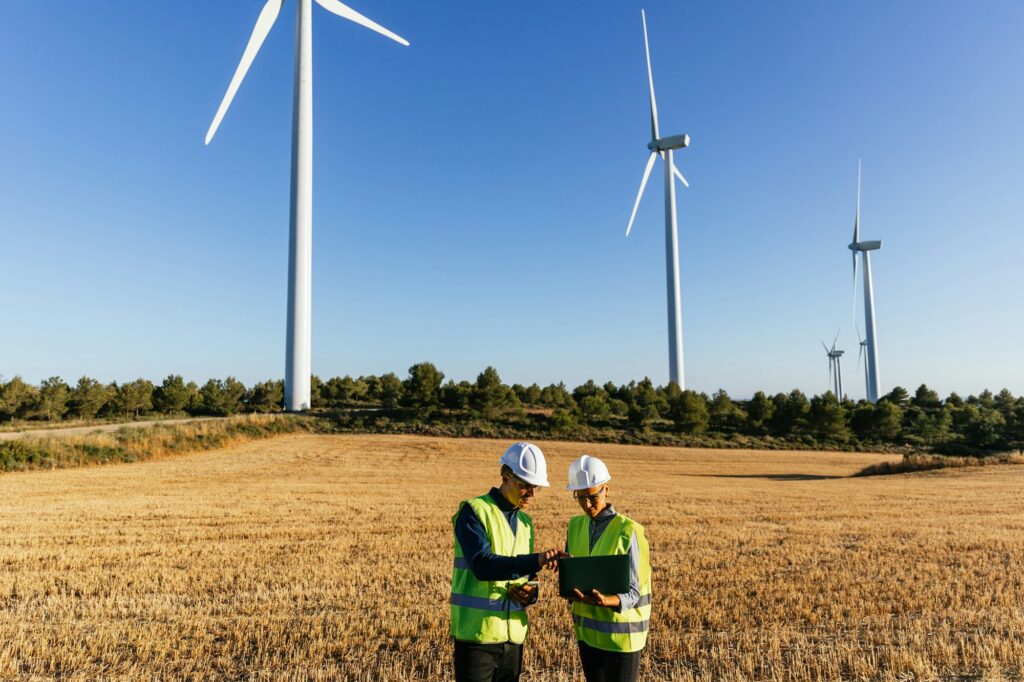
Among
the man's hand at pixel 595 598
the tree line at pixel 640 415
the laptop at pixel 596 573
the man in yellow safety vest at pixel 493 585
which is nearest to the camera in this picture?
the laptop at pixel 596 573

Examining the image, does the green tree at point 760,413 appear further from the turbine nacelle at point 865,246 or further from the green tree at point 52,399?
the green tree at point 52,399

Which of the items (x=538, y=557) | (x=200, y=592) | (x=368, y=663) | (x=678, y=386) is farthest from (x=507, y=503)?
(x=678, y=386)

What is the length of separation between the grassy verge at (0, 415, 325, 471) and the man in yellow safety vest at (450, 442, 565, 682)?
32586mm

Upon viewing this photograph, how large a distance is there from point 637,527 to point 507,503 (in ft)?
2.89

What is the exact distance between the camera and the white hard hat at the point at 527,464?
3920mm

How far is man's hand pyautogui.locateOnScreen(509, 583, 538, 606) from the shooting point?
391cm

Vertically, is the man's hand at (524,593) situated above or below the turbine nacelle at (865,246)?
below

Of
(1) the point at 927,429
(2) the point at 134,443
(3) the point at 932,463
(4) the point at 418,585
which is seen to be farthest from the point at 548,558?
(1) the point at 927,429

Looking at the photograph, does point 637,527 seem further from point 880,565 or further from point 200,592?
point 880,565

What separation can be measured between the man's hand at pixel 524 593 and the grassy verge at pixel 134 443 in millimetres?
32857

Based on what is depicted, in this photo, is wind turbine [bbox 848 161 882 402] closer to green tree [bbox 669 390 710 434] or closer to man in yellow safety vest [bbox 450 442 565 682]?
green tree [bbox 669 390 710 434]

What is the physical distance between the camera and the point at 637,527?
13.2 feet

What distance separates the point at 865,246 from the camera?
90.1 meters

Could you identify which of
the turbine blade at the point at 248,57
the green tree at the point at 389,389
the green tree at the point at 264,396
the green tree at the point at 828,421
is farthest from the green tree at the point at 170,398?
the green tree at the point at 828,421
